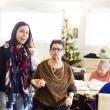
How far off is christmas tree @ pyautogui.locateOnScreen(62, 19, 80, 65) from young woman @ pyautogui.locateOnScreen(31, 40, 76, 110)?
4.08 m

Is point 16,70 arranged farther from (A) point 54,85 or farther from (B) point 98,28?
(B) point 98,28

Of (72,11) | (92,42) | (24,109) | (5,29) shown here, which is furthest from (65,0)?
(24,109)

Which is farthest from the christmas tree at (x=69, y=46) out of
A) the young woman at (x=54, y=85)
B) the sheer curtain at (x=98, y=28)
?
the young woman at (x=54, y=85)

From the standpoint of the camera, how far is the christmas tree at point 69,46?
6.82 m

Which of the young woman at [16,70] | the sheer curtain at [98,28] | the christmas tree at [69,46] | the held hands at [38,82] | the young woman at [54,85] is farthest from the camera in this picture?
the sheer curtain at [98,28]

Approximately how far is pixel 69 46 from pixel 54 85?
4.41 meters

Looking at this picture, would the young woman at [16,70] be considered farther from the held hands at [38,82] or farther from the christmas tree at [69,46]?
the christmas tree at [69,46]

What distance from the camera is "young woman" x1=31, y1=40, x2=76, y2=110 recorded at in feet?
8.37

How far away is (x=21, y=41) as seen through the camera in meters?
2.34

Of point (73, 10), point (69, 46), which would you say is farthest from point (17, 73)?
point (73, 10)

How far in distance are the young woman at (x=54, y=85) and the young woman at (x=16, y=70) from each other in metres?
0.18

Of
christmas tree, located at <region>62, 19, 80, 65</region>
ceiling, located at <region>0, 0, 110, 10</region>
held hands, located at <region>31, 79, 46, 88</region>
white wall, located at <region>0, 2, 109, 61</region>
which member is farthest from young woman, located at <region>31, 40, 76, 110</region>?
ceiling, located at <region>0, 0, 110, 10</region>

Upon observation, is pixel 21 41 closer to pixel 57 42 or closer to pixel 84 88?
pixel 57 42

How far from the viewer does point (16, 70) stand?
232 cm
